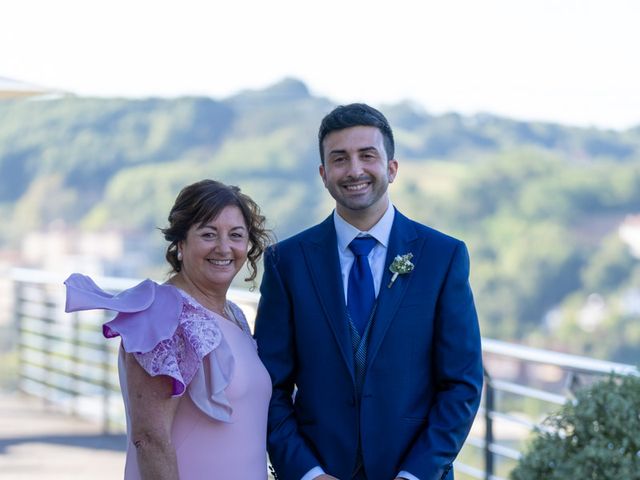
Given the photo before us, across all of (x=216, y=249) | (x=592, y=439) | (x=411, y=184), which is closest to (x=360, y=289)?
(x=216, y=249)

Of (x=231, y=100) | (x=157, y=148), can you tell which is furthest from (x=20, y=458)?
(x=231, y=100)

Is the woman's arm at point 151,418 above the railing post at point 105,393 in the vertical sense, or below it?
above

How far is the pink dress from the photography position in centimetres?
200

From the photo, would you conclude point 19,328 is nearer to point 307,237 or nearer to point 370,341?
point 307,237

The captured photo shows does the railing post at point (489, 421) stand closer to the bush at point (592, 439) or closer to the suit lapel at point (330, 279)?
the bush at point (592, 439)

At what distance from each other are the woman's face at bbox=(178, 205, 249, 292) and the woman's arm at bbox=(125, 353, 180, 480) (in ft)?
0.87

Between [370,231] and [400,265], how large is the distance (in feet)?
0.35

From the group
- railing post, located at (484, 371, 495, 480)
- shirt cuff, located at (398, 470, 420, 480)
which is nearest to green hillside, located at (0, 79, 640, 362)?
railing post, located at (484, 371, 495, 480)

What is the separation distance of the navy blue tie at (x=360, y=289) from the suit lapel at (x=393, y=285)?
0.10 ft

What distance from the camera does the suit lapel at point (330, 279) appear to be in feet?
7.04

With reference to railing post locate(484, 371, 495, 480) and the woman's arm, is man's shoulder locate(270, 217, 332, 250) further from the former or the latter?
railing post locate(484, 371, 495, 480)

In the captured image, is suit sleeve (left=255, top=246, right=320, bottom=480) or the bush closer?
suit sleeve (left=255, top=246, right=320, bottom=480)

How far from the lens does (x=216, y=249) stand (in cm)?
216

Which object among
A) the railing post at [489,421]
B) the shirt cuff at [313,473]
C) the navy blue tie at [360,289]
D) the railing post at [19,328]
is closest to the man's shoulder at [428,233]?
the navy blue tie at [360,289]
